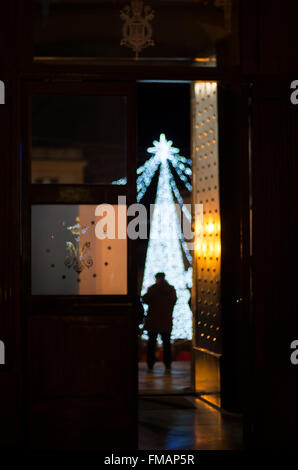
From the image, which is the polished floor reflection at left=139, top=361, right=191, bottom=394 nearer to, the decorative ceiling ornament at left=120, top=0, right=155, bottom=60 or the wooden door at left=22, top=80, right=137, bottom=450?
the wooden door at left=22, top=80, right=137, bottom=450

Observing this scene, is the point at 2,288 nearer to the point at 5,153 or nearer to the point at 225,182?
the point at 5,153

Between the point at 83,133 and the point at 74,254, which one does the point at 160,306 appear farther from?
the point at 83,133

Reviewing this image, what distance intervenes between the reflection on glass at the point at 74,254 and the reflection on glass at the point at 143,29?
4.55 ft

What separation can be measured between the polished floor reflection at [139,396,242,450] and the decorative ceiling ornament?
3.52 meters

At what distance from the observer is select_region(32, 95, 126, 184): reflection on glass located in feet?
19.4

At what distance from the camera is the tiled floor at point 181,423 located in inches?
249

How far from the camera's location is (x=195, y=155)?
900 cm

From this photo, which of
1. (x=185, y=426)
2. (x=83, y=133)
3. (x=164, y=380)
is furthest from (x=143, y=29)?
(x=164, y=380)

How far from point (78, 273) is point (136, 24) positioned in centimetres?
224

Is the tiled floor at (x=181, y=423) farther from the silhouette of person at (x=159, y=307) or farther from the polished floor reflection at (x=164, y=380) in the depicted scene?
the silhouette of person at (x=159, y=307)

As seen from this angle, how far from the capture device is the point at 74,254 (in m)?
5.96

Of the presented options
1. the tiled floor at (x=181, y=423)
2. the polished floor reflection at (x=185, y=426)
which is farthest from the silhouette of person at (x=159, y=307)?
the polished floor reflection at (x=185, y=426)
